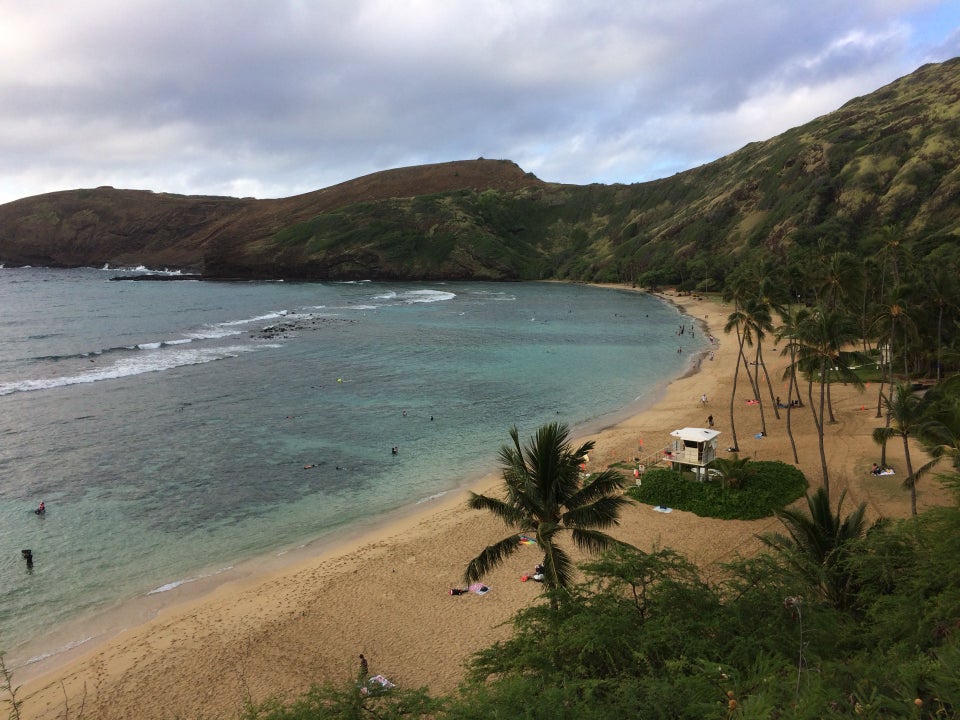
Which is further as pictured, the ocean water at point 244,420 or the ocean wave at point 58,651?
the ocean water at point 244,420

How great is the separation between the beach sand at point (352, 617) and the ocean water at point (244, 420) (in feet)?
8.58

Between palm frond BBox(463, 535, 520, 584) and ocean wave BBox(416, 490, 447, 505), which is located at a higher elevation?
palm frond BBox(463, 535, 520, 584)

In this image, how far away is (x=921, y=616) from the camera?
488 inches

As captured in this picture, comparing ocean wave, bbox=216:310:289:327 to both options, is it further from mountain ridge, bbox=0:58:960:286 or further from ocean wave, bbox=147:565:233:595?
mountain ridge, bbox=0:58:960:286

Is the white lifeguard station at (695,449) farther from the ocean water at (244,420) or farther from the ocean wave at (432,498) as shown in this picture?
the ocean wave at (432,498)

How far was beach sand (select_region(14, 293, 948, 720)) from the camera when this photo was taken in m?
18.7

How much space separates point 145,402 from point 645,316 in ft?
257

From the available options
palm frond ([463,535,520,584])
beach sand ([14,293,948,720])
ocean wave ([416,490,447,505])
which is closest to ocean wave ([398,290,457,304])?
ocean wave ([416,490,447,505])

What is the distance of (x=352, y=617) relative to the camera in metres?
22.2

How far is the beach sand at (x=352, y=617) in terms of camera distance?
18.7 meters

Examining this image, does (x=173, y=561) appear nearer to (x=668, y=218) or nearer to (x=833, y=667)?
(x=833, y=667)

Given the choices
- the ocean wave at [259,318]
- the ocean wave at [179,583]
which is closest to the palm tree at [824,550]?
the ocean wave at [179,583]

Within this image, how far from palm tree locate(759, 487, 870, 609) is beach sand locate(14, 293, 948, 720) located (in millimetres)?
2558

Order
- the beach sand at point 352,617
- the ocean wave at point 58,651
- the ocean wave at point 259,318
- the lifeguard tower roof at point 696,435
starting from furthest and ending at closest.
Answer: the ocean wave at point 259,318
the lifeguard tower roof at point 696,435
the ocean wave at point 58,651
the beach sand at point 352,617
